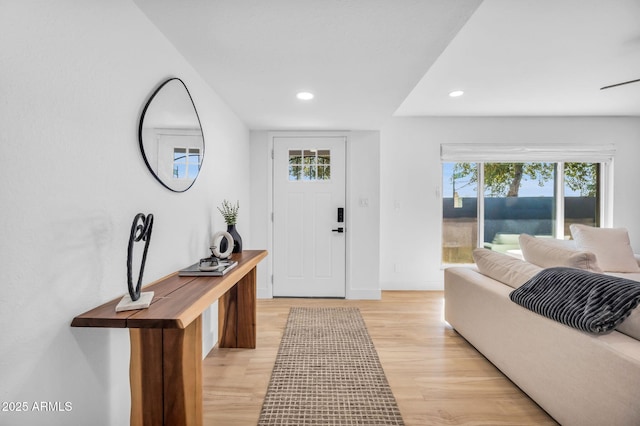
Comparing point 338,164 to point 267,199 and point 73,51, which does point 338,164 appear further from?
point 73,51

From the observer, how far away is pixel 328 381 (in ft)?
6.88

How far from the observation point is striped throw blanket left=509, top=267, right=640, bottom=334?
144 centimetres

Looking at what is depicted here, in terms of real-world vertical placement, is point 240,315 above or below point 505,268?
below

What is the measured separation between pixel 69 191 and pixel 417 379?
2.19m

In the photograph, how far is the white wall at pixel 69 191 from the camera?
932 millimetres

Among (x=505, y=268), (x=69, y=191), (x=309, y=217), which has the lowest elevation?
(x=505, y=268)

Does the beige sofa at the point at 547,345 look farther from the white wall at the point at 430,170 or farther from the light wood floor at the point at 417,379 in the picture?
the white wall at the point at 430,170

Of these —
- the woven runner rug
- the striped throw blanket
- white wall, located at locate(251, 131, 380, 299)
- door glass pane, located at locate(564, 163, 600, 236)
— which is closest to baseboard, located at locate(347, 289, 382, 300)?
white wall, located at locate(251, 131, 380, 299)

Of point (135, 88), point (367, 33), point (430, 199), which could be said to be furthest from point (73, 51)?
point (430, 199)

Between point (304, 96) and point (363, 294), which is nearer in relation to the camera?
point (304, 96)

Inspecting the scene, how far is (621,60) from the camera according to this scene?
269cm

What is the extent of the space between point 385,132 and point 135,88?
344 centimetres

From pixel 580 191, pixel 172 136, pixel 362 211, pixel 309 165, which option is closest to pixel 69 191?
pixel 172 136

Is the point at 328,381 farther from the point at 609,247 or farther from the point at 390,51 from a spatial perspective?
the point at 609,247
